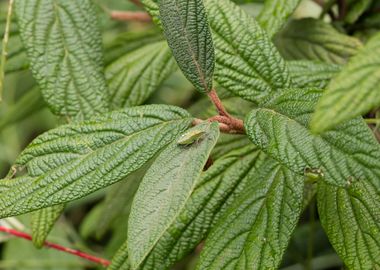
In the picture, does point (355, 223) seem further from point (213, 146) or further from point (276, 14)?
point (276, 14)

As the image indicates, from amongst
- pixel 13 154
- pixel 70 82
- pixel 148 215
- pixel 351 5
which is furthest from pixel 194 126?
pixel 13 154

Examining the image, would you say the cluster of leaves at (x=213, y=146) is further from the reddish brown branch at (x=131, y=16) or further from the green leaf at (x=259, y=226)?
the reddish brown branch at (x=131, y=16)

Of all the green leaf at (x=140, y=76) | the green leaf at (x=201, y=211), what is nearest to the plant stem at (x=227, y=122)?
the green leaf at (x=201, y=211)

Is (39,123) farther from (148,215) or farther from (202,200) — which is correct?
(148,215)

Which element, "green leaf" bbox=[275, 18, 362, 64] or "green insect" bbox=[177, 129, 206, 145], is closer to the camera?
"green insect" bbox=[177, 129, 206, 145]

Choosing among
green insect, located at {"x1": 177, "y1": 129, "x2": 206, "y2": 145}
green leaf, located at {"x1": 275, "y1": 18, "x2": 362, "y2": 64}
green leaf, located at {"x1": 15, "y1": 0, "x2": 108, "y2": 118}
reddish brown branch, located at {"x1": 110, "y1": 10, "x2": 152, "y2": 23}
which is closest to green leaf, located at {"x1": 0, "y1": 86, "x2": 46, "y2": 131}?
reddish brown branch, located at {"x1": 110, "y1": 10, "x2": 152, "y2": 23}

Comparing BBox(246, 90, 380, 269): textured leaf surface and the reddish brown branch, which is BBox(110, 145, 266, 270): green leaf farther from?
the reddish brown branch

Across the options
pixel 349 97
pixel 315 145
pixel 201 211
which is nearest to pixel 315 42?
pixel 201 211
